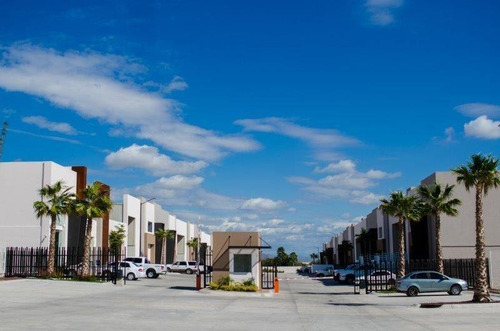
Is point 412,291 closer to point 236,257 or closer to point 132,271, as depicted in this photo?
point 236,257

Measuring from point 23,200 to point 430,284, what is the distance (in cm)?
3410

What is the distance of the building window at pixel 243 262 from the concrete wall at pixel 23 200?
65.9 feet

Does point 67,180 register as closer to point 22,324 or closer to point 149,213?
point 149,213

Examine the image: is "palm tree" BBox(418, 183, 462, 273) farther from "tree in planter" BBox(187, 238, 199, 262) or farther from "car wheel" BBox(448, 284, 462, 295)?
"tree in planter" BBox(187, 238, 199, 262)

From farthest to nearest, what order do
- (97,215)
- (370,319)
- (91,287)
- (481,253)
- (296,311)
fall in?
(97,215), (91,287), (481,253), (296,311), (370,319)

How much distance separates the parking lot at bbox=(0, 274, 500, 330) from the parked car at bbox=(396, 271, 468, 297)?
3.87ft

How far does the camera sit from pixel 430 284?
37844 mm

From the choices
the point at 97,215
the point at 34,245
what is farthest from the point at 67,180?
the point at 97,215

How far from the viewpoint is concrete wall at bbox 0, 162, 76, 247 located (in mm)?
52188

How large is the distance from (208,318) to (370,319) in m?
6.17

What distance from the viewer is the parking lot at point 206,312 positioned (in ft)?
67.1

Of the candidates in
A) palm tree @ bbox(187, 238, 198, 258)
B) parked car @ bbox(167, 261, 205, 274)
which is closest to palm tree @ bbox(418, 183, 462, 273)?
parked car @ bbox(167, 261, 205, 274)

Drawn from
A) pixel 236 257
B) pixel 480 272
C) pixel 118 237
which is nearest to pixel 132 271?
pixel 236 257

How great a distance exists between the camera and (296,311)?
88.4ft
